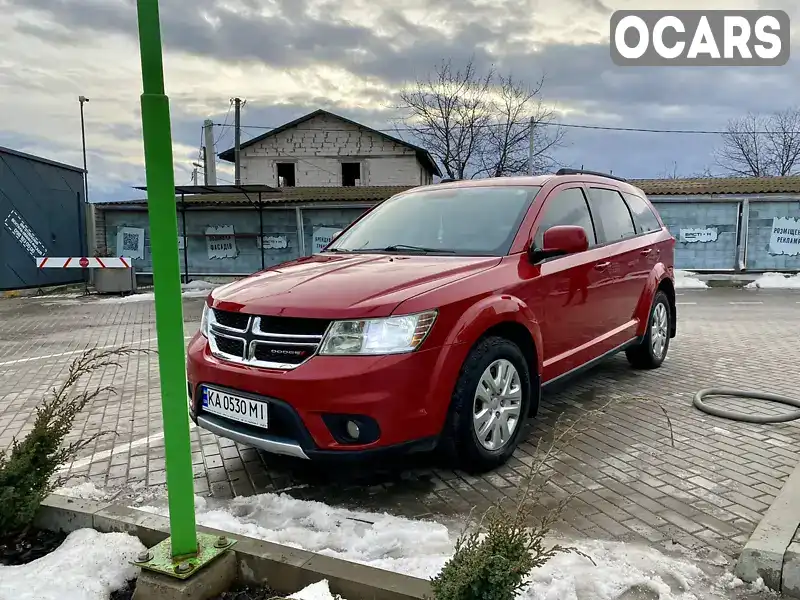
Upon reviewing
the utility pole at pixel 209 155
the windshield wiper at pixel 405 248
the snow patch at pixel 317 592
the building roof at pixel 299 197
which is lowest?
the snow patch at pixel 317 592

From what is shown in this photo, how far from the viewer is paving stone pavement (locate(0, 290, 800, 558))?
10.6 ft

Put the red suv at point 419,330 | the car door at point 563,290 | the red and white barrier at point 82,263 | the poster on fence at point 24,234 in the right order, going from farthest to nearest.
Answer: the poster on fence at point 24,234
the red and white barrier at point 82,263
the car door at point 563,290
the red suv at point 419,330

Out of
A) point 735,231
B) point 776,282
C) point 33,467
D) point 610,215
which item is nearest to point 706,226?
point 735,231

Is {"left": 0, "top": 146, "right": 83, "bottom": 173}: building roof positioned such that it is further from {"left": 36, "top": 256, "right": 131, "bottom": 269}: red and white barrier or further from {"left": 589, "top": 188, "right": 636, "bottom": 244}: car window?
{"left": 589, "top": 188, "right": 636, "bottom": 244}: car window

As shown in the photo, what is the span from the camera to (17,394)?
19.4ft

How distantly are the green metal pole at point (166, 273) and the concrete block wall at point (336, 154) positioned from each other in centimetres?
2835

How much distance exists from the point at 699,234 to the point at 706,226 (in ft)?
0.91

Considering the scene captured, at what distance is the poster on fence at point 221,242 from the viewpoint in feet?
57.7

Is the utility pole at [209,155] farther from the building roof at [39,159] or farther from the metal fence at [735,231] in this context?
the metal fence at [735,231]

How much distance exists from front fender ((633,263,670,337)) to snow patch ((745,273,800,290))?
11362 mm

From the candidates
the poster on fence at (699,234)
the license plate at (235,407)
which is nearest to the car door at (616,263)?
the license plate at (235,407)

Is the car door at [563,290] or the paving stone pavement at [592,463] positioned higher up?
the car door at [563,290]

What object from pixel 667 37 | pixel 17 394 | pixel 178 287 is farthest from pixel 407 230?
pixel 667 37

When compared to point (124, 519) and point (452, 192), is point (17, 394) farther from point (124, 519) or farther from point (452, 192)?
point (452, 192)
